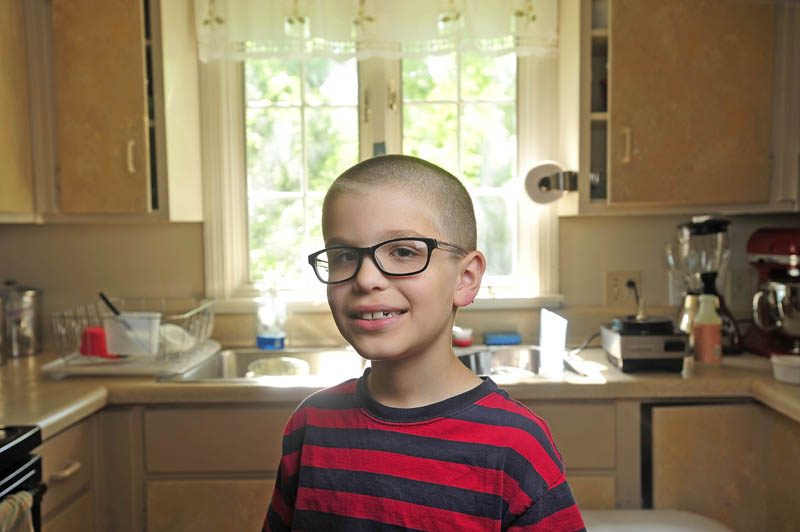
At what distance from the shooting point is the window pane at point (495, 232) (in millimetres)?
2527

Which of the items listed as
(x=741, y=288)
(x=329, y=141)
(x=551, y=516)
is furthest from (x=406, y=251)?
(x=741, y=288)

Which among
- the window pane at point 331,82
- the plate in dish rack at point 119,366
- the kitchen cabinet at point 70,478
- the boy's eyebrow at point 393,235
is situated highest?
the window pane at point 331,82

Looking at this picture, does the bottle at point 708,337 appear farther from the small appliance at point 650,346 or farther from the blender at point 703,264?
the small appliance at point 650,346

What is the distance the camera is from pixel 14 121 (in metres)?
2.08

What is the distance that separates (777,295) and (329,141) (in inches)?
60.1

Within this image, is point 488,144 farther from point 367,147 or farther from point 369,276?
point 369,276

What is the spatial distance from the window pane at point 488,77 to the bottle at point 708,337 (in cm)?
100

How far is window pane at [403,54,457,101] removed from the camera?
2459 millimetres

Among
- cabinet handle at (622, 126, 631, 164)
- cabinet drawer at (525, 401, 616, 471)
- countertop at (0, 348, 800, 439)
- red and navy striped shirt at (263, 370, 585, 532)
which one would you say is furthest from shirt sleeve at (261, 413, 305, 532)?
cabinet handle at (622, 126, 631, 164)

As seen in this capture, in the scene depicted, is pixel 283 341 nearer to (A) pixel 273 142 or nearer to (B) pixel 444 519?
(A) pixel 273 142

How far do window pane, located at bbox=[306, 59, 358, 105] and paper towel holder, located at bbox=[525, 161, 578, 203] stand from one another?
0.69 m

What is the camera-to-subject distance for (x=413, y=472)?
33.7 inches

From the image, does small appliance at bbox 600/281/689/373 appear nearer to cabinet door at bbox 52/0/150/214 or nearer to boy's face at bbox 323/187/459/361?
boy's face at bbox 323/187/459/361

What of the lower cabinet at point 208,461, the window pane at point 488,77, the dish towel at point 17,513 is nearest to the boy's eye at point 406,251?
the dish towel at point 17,513
